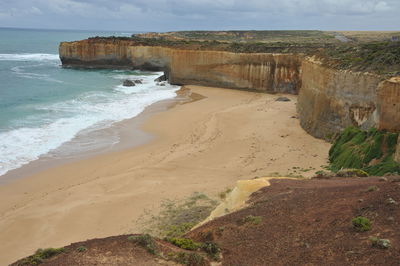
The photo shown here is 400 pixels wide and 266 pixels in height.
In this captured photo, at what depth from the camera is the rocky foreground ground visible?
7570mm

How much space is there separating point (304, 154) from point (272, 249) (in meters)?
12.7

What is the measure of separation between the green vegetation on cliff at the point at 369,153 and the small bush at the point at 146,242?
920cm

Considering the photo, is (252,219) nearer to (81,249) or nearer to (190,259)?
(190,259)

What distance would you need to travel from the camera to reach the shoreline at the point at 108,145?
1903cm

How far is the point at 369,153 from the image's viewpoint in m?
16.1

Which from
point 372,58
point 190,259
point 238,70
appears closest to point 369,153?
point 372,58

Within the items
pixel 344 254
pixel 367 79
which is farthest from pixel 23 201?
pixel 367 79

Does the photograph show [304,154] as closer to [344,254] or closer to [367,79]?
[367,79]

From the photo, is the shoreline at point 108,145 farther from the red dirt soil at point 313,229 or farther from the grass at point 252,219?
the grass at point 252,219

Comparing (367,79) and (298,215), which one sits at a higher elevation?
(367,79)

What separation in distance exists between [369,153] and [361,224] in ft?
28.8

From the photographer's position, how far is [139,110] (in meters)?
33.5

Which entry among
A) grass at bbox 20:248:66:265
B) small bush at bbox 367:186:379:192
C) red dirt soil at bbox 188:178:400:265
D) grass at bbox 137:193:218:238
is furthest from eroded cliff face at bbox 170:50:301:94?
grass at bbox 20:248:66:265

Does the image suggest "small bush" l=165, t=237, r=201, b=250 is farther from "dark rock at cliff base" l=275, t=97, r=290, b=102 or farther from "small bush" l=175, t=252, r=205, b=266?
"dark rock at cliff base" l=275, t=97, r=290, b=102
